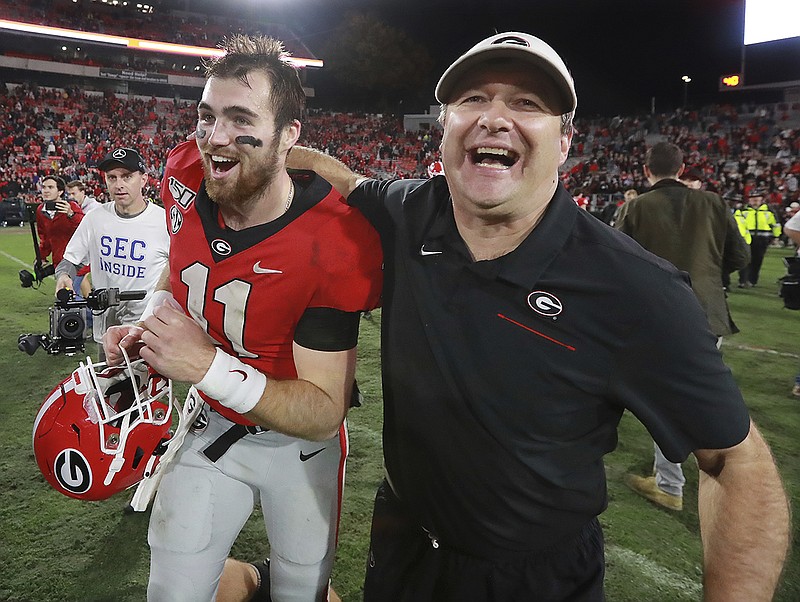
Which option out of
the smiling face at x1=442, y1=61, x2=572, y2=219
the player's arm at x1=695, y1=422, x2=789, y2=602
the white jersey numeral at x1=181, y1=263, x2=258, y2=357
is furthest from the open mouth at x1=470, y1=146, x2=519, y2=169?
the white jersey numeral at x1=181, y1=263, x2=258, y2=357

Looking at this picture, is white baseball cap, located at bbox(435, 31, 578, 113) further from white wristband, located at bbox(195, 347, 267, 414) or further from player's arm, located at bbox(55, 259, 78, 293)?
player's arm, located at bbox(55, 259, 78, 293)

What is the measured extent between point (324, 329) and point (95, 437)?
885 millimetres

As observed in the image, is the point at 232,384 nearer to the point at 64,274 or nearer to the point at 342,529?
the point at 342,529

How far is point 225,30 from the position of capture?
4006cm

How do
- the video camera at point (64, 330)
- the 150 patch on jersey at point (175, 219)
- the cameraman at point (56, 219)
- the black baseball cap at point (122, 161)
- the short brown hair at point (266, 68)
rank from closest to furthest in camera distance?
the short brown hair at point (266, 68) → the 150 patch on jersey at point (175, 219) → the video camera at point (64, 330) → the black baseball cap at point (122, 161) → the cameraman at point (56, 219)

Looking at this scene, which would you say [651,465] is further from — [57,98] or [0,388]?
[57,98]

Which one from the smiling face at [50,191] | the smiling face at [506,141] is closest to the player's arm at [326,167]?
the smiling face at [506,141]

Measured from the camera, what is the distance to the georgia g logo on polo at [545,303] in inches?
55.3

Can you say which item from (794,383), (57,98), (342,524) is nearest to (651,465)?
(342,524)

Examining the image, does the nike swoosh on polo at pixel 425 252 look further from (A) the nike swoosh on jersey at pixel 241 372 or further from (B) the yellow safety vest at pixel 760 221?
(B) the yellow safety vest at pixel 760 221

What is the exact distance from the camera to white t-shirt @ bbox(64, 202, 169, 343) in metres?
4.58

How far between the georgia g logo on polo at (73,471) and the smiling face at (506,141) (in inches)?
61.5

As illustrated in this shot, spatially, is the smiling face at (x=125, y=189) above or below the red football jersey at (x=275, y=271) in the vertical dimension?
above

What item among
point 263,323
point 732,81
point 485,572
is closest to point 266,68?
point 263,323
